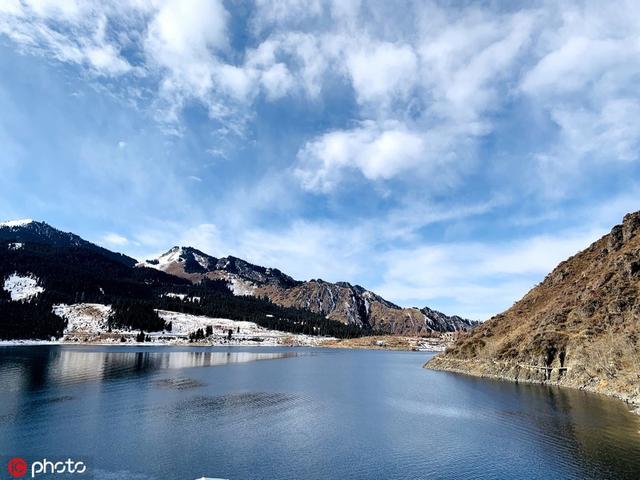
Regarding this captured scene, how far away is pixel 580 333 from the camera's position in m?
122

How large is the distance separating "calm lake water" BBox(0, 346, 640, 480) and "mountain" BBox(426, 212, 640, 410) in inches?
485

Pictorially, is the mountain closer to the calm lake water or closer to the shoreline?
the shoreline

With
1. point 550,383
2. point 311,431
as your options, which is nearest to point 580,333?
point 550,383

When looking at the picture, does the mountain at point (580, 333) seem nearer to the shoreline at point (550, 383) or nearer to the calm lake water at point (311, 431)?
the shoreline at point (550, 383)

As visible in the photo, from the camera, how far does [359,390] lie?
11300 centimetres

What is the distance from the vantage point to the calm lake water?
47.0 meters

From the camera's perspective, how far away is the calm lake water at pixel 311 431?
47.0 m

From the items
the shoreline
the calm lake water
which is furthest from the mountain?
the calm lake water

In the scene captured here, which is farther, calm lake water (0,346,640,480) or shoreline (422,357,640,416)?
shoreline (422,357,640,416)

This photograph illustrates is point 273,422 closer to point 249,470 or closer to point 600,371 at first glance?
point 249,470

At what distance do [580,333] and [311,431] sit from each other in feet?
315

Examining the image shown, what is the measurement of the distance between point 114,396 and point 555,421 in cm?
8504

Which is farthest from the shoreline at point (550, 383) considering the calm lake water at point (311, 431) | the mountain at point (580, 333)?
the calm lake water at point (311, 431)

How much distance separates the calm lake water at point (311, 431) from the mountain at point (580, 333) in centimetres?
1233
